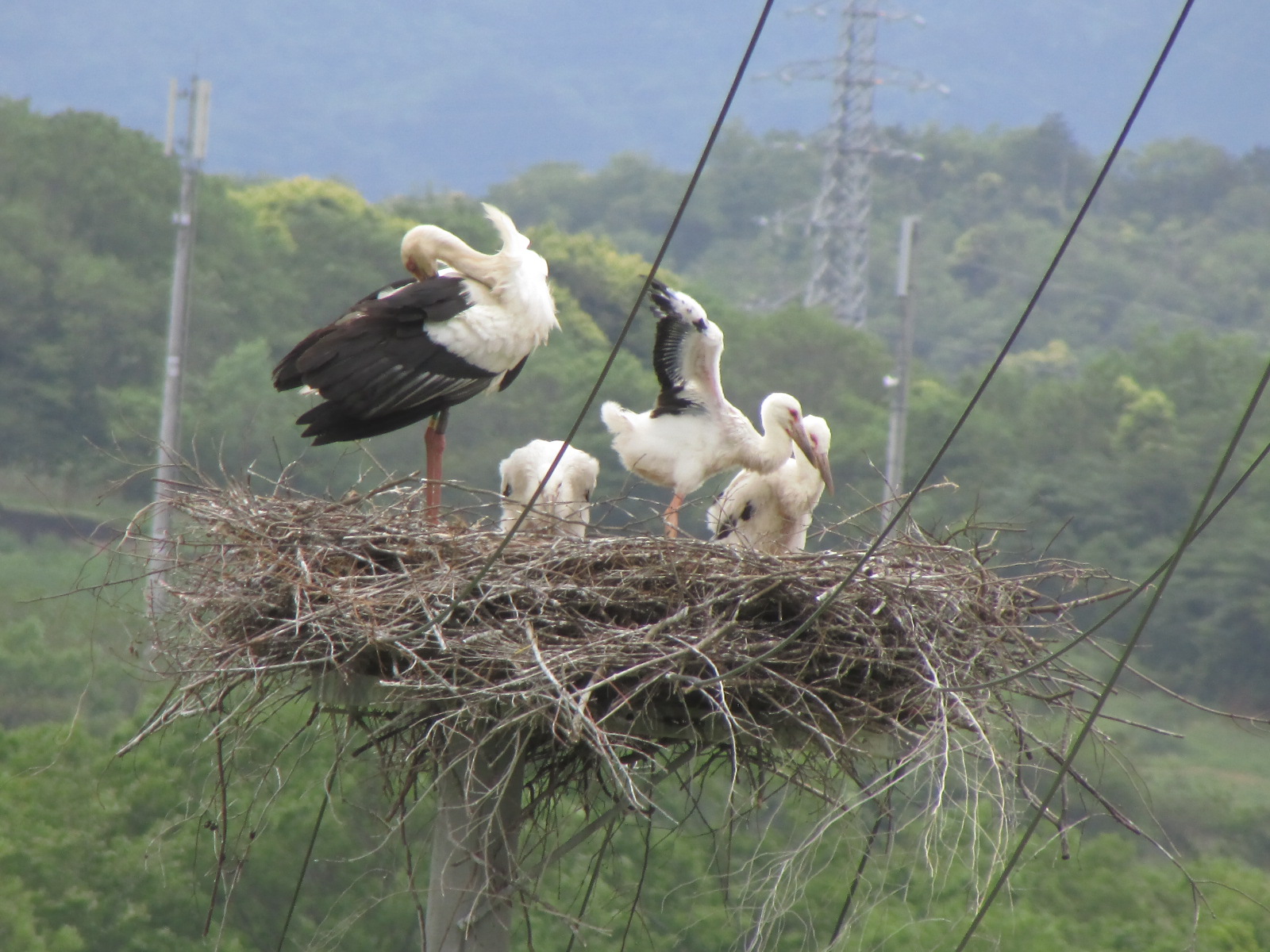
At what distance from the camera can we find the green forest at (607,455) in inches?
520

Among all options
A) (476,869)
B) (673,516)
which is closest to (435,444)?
(673,516)

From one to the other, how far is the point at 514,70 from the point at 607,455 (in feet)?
276

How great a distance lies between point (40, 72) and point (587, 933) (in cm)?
8489

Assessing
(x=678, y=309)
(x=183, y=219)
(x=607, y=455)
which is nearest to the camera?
(x=678, y=309)

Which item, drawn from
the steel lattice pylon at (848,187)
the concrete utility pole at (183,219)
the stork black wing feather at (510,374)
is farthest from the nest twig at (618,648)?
the steel lattice pylon at (848,187)

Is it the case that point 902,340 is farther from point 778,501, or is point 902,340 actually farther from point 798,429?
point 798,429

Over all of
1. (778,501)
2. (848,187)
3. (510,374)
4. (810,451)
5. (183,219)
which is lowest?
(848,187)

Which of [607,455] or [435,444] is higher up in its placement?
[435,444]

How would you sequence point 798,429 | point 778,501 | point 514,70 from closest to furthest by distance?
1. point 798,429
2. point 778,501
3. point 514,70

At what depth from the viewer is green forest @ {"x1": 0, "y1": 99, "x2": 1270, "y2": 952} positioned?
13.2 meters

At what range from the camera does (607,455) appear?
2800 centimetres

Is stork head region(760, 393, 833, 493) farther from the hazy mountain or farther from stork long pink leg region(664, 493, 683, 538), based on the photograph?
the hazy mountain

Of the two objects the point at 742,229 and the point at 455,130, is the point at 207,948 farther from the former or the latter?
the point at 455,130

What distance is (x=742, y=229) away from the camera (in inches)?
2280
